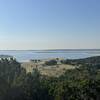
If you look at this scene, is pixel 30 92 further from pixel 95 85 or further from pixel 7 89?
pixel 95 85

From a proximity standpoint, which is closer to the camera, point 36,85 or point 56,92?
point 56,92

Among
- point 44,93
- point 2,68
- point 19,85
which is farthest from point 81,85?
point 2,68

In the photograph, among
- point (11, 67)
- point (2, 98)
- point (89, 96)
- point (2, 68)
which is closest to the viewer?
point (2, 98)

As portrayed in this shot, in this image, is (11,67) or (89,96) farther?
(11,67)

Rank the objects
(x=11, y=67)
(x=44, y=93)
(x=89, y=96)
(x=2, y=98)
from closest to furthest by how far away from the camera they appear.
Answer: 1. (x=2, y=98)
2. (x=89, y=96)
3. (x=44, y=93)
4. (x=11, y=67)

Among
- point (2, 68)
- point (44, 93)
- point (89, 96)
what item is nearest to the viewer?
point (89, 96)

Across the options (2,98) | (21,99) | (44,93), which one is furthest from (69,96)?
(2,98)

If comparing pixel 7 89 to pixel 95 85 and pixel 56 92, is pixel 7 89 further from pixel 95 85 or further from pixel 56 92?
pixel 95 85

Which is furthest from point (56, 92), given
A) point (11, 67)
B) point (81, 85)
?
point (11, 67)

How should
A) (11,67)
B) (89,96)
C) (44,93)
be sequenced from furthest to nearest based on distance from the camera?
(11,67)
(44,93)
(89,96)
